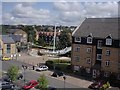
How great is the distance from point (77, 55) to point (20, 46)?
19.0m

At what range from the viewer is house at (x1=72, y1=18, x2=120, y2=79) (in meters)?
22.0

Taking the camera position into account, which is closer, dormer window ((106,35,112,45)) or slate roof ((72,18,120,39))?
dormer window ((106,35,112,45))

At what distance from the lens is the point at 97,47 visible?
76.7ft


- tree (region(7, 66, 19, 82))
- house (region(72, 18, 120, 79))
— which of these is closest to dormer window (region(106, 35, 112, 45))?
house (region(72, 18, 120, 79))

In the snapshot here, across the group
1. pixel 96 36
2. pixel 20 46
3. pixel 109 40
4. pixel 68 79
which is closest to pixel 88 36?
pixel 96 36

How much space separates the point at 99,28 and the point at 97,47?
73.7 inches

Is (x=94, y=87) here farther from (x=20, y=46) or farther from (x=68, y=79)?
(x=20, y=46)

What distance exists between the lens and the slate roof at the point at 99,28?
74.5ft

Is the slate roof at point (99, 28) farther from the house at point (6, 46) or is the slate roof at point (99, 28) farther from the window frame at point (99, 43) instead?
the house at point (6, 46)

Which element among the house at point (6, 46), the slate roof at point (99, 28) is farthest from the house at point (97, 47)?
the house at point (6, 46)

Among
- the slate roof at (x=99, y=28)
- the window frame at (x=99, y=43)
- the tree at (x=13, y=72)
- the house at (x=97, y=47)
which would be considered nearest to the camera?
the tree at (x=13, y=72)

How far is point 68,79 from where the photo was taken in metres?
22.5

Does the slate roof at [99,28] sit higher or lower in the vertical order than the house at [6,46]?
higher

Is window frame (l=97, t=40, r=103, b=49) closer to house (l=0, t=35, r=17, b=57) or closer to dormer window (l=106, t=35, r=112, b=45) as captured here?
dormer window (l=106, t=35, r=112, b=45)
